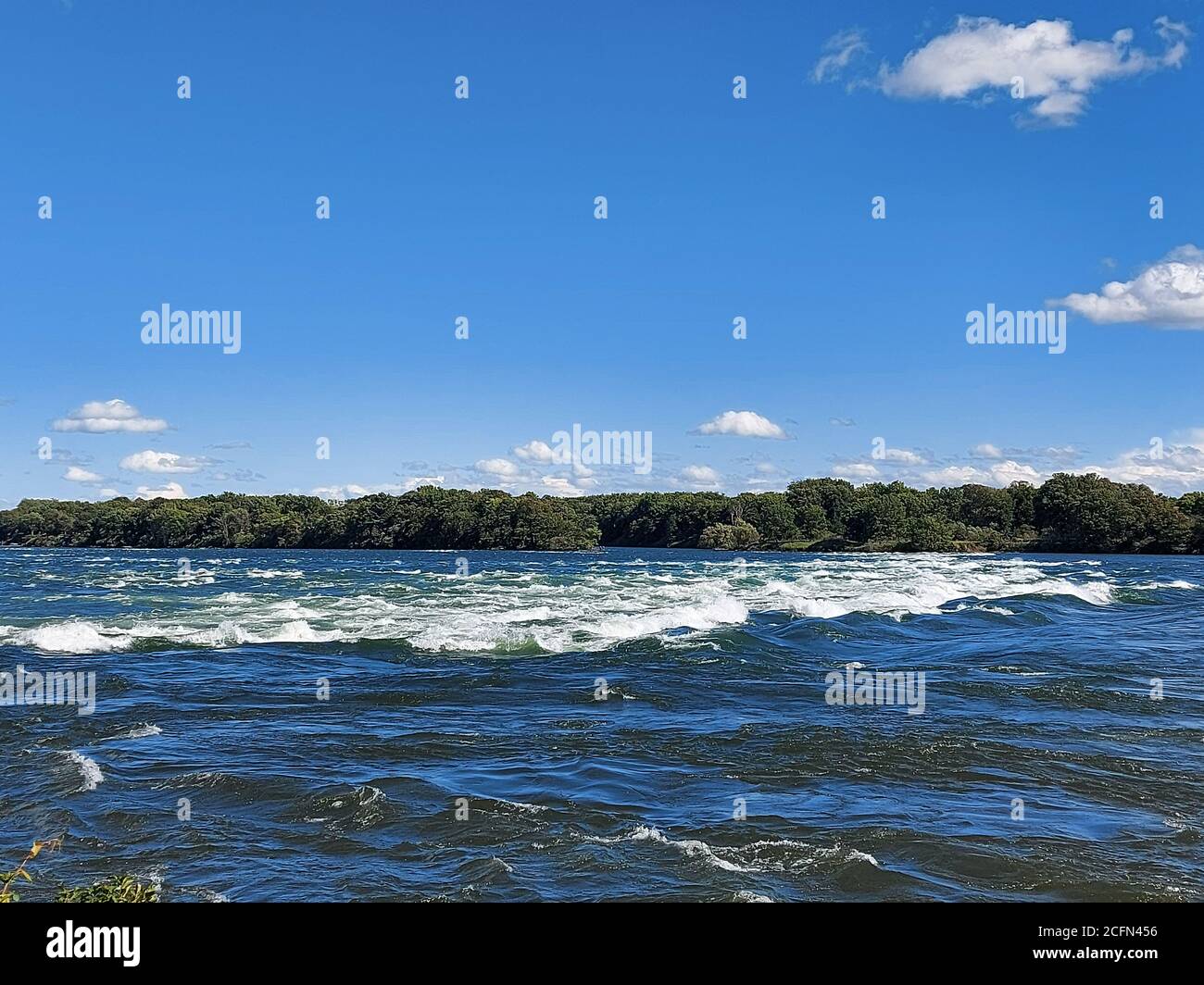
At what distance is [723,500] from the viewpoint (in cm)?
16275

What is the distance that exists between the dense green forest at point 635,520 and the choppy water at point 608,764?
106941 millimetres

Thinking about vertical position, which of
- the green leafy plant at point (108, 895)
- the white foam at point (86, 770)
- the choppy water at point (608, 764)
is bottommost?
the choppy water at point (608, 764)

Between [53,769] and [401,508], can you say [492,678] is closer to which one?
[53,769]

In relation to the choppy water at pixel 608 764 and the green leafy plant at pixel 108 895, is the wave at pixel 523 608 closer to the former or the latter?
the choppy water at pixel 608 764

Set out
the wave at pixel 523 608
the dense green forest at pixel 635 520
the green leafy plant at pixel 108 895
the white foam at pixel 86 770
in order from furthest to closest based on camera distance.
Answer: the dense green forest at pixel 635 520 < the wave at pixel 523 608 < the white foam at pixel 86 770 < the green leafy plant at pixel 108 895

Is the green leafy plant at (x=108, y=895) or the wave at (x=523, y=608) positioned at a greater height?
the green leafy plant at (x=108, y=895)

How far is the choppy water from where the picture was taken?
8.36 m

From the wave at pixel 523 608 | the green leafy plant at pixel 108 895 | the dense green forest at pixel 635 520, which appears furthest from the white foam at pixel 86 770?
the dense green forest at pixel 635 520

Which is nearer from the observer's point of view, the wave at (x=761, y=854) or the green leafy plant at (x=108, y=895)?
the green leafy plant at (x=108, y=895)

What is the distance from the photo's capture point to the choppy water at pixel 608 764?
836 cm

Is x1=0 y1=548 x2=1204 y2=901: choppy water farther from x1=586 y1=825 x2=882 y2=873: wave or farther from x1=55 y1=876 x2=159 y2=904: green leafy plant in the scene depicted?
x1=55 y1=876 x2=159 y2=904: green leafy plant

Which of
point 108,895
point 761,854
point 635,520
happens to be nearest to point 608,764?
point 761,854

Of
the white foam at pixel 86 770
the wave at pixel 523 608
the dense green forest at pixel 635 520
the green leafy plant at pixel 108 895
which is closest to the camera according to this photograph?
the green leafy plant at pixel 108 895
